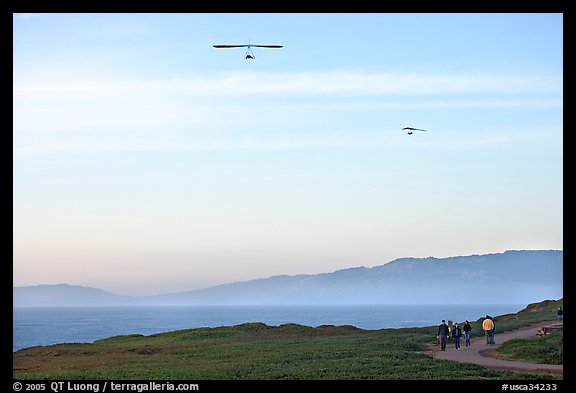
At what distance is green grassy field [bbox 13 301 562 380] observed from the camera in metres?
31.5

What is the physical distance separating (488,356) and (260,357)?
10563 mm

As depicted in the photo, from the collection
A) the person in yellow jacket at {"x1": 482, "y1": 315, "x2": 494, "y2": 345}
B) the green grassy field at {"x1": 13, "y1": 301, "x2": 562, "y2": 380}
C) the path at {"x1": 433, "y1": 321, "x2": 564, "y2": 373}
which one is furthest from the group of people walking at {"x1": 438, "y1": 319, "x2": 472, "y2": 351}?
the green grassy field at {"x1": 13, "y1": 301, "x2": 562, "y2": 380}

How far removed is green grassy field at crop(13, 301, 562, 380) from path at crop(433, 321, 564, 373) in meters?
1.40

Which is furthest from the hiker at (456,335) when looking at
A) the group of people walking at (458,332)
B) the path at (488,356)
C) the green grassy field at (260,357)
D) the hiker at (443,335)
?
the green grassy field at (260,357)

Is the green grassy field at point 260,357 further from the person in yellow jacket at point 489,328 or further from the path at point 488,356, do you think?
the person in yellow jacket at point 489,328

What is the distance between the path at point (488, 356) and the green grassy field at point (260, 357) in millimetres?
1397

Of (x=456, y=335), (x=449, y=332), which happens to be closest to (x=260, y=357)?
(x=456, y=335)

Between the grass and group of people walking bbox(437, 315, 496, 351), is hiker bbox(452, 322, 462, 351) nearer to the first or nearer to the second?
group of people walking bbox(437, 315, 496, 351)

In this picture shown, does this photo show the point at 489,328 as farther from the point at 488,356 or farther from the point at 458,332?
the point at 488,356

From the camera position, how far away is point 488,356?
39656mm
